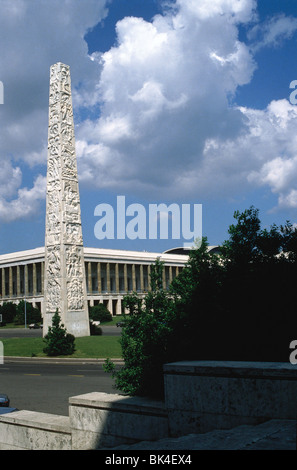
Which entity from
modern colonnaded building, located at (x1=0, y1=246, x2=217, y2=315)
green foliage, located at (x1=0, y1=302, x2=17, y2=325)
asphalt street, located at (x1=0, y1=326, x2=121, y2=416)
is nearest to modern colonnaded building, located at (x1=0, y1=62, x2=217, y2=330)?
asphalt street, located at (x1=0, y1=326, x2=121, y2=416)

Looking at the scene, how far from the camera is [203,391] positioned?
570cm

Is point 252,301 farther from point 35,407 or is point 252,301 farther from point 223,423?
point 35,407

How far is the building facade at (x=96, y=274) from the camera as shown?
90.5 m

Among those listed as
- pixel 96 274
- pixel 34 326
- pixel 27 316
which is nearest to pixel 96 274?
pixel 96 274

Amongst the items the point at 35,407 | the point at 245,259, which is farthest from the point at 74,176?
the point at 245,259

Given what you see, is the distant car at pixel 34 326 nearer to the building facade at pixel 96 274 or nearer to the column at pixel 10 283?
the building facade at pixel 96 274

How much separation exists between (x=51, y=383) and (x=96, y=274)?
2940 inches

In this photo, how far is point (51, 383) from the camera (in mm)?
19391

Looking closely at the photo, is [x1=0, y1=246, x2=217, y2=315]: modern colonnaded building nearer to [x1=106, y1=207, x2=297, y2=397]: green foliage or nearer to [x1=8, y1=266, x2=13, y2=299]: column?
[x1=8, y1=266, x2=13, y2=299]: column

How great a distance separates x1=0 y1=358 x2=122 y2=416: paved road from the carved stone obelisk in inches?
305

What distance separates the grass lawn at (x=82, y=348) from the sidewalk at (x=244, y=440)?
22.9 metres

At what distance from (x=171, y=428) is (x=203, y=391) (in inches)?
26.6

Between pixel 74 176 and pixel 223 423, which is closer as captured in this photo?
pixel 223 423
